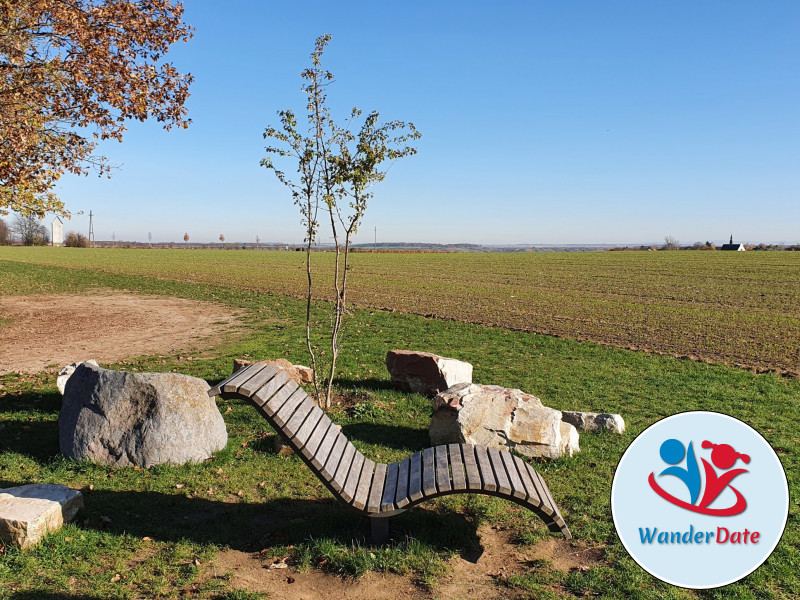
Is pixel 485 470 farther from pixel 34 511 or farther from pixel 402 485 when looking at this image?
pixel 34 511

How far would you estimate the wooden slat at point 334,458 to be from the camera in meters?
4.31

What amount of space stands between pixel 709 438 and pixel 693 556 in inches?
30.6

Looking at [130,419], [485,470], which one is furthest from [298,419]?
[130,419]

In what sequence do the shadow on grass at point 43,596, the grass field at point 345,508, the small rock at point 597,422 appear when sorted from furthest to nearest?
the small rock at point 597,422, the grass field at point 345,508, the shadow on grass at point 43,596

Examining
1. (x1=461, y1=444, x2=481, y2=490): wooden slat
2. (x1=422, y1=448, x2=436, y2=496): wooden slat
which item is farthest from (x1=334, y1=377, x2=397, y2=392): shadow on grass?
(x1=461, y1=444, x2=481, y2=490): wooden slat

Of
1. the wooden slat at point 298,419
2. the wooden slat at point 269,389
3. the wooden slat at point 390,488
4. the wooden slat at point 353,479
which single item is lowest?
the wooden slat at point 390,488

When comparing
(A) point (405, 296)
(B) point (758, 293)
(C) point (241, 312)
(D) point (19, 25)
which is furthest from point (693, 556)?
(B) point (758, 293)

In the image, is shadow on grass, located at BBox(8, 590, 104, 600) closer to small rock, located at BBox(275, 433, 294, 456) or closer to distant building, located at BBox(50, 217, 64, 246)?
small rock, located at BBox(275, 433, 294, 456)

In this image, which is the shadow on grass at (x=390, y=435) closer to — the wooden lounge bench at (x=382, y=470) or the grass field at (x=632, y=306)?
the wooden lounge bench at (x=382, y=470)

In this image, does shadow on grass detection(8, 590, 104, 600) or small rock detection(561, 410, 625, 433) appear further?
small rock detection(561, 410, 625, 433)

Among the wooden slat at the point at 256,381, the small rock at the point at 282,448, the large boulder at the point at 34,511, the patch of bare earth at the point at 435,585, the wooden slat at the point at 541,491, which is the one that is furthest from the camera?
the small rock at the point at 282,448

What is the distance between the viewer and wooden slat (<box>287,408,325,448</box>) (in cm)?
437

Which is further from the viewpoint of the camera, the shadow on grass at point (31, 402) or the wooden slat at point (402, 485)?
the shadow on grass at point (31, 402)

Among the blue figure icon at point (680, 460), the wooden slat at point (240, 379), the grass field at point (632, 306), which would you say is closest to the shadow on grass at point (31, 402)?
the wooden slat at point (240, 379)
